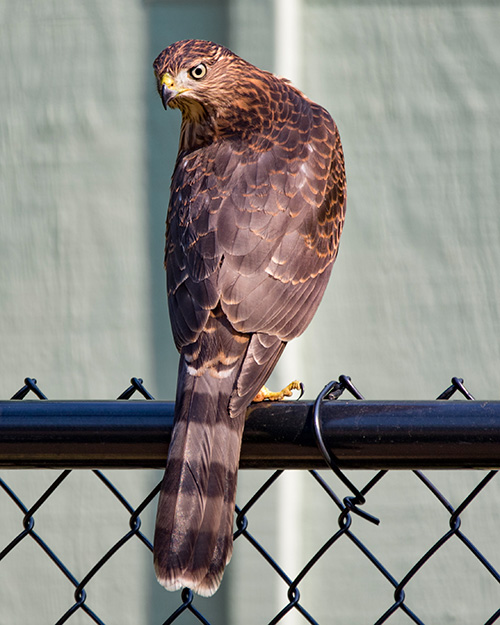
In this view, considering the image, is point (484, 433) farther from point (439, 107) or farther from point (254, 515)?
point (439, 107)

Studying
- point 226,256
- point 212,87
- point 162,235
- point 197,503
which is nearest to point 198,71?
point 212,87

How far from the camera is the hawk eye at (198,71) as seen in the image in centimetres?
278

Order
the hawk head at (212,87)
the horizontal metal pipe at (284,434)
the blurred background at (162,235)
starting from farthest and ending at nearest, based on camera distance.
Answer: the blurred background at (162,235) → the hawk head at (212,87) → the horizontal metal pipe at (284,434)

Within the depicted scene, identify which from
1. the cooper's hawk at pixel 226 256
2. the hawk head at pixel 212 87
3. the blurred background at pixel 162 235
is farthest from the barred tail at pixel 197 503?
the blurred background at pixel 162 235

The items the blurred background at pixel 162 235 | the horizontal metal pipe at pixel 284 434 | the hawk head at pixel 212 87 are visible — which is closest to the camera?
the horizontal metal pipe at pixel 284 434

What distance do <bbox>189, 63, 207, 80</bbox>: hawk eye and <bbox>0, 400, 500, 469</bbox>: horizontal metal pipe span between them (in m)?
1.56

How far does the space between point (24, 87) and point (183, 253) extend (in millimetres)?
2214

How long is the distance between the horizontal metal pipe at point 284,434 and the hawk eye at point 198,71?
1563 mm

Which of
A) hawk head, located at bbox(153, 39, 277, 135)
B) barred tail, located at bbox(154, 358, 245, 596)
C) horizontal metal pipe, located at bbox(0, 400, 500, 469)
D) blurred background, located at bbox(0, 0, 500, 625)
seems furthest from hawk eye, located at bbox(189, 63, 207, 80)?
horizontal metal pipe, located at bbox(0, 400, 500, 469)

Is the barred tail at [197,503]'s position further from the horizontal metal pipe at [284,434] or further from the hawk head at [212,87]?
the hawk head at [212,87]

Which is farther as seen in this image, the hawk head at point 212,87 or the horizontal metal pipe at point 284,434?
the hawk head at point 212,87

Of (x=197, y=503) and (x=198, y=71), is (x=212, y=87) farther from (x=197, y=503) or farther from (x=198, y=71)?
(x=197, y=503)

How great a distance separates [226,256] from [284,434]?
2.95 ft

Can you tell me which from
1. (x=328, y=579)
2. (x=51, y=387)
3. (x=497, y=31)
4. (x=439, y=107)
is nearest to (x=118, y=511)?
(x=51, y=387)
